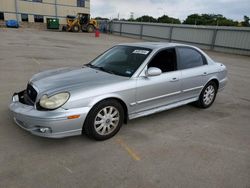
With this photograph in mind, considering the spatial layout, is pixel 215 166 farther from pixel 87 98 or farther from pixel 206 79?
pixel 206 79

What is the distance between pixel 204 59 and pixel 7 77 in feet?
18.5

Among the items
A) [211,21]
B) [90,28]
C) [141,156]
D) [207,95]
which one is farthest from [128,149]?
[211,21]

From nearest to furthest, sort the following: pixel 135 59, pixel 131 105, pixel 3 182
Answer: pixel 3 182, pixel 131 105, pixel 135 59

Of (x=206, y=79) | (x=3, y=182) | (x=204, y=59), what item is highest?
(x=204, y=59)

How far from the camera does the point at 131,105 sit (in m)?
3.50

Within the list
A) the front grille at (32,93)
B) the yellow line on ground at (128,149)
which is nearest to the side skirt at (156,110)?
the yellow line on ground at (128,149)

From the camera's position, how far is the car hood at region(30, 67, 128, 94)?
3.11 m

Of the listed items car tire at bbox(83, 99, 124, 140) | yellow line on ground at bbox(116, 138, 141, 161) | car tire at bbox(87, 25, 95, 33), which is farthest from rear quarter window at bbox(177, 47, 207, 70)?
car tire at bbox(87, 25, 95, 33)

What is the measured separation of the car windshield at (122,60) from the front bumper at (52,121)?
104cm

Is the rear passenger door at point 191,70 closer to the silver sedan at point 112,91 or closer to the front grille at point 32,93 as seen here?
the silver sedan at point 112,91

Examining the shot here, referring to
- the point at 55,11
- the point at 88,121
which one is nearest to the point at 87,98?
the point at 88,121

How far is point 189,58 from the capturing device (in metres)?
4.45

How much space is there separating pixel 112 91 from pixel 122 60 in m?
1.00

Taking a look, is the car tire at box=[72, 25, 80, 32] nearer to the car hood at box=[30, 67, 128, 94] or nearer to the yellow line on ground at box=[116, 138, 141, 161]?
the car hood at box=[30, 67, 128, 94]
